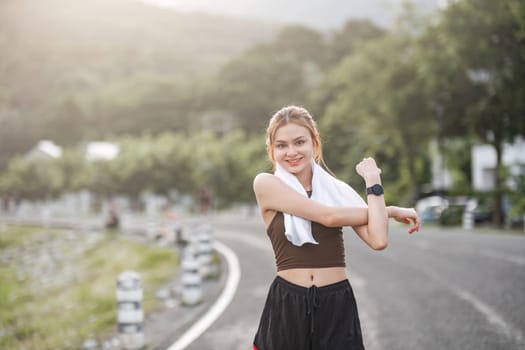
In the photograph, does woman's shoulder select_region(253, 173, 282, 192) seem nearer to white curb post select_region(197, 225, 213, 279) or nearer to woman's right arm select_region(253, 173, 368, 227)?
woman's right arm select_region(253, 173, 368, 227)

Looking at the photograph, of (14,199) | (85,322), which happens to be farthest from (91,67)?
(85,322)

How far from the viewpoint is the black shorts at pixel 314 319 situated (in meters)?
3.15

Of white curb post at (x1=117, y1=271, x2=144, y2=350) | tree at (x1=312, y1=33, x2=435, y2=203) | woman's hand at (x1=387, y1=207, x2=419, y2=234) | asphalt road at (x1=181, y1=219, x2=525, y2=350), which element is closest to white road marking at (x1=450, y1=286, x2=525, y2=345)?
asphalt road at (x1=181, y1=219, x2=525, y2=350)

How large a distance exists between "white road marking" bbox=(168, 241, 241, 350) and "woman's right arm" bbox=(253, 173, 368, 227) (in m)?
4.26

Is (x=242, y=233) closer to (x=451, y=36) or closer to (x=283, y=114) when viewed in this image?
(x=451, y=36)

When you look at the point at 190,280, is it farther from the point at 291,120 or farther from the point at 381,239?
the point at 381,239

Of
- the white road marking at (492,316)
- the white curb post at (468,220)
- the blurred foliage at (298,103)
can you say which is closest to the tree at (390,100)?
the blurred foliage at (298,103)

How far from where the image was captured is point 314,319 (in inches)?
125

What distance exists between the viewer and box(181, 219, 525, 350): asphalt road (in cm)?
714

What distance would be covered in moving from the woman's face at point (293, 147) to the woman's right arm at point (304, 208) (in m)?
0.10

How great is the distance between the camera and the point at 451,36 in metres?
29.7

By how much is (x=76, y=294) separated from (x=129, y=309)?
1043 centimetres

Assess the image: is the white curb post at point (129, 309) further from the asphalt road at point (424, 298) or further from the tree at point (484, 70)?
the tree at point (484, 70)

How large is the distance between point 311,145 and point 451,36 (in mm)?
28268
